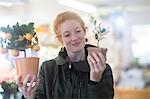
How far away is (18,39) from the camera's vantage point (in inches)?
31.9

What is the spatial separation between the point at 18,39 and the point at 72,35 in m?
0.19

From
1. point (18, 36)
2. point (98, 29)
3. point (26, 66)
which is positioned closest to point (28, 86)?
point (26, 66)

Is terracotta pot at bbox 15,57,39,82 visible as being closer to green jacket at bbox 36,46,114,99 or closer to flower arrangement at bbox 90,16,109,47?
green jacket at bbox 36,46,114,99

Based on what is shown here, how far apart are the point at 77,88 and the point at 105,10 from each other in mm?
293

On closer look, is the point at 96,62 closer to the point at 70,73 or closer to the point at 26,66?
the point at 70,73

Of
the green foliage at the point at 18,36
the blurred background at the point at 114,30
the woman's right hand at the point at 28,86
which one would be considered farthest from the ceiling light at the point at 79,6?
the woman's right hand at the point at 28,86

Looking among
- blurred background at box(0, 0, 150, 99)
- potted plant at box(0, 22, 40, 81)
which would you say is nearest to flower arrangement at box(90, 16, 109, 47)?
blurred background at box(0, 0, 150, 99)

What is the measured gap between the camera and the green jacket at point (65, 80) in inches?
31.0

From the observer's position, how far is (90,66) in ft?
2.48

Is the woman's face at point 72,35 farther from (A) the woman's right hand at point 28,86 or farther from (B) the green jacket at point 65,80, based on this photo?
(A) the woman's right hand at point 28,86

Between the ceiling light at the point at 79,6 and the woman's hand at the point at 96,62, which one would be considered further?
the ceiling light at the point at 79,6

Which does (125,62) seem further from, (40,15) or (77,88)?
(40,15)

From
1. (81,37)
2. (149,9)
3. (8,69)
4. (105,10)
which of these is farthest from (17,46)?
(149,9)

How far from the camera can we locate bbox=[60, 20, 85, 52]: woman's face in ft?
2.54
